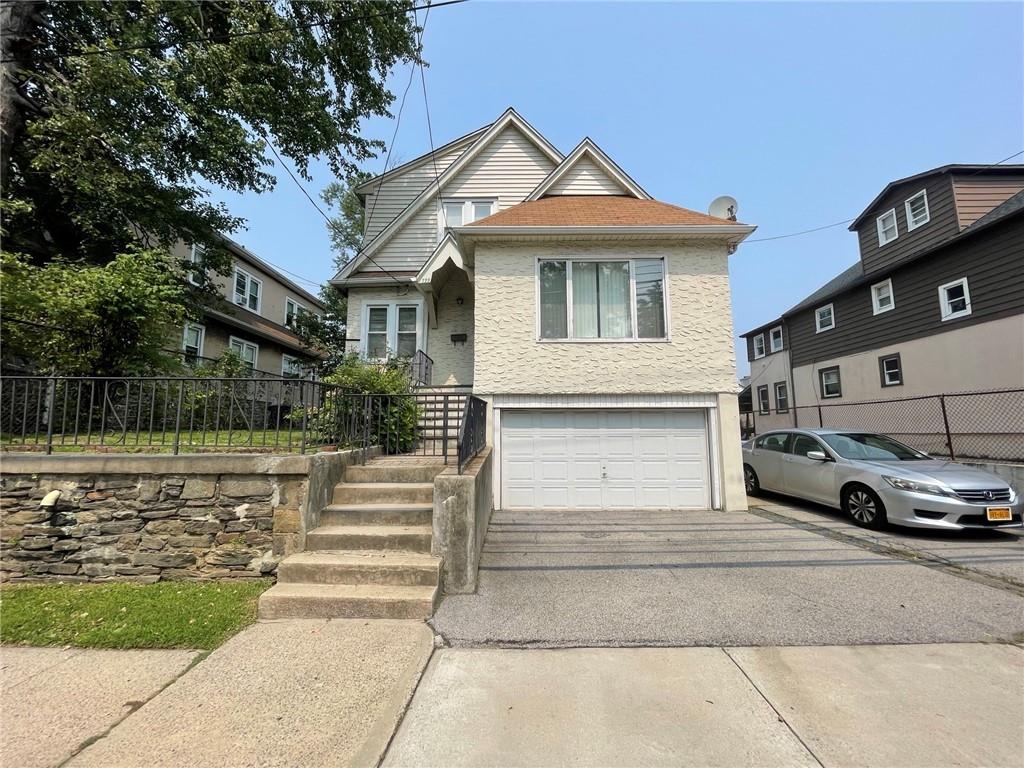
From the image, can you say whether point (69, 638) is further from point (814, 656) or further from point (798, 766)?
point (814, 656)

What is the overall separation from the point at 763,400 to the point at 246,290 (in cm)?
2476

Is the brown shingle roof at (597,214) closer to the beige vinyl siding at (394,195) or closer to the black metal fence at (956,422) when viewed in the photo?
the beige vinyl siding at (394,195)

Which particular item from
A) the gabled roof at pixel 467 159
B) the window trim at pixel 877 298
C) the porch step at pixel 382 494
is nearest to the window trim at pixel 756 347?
the window trim at pixel 877 298

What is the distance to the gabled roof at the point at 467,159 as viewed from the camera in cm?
1206

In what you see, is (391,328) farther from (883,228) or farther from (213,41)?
(883,228)

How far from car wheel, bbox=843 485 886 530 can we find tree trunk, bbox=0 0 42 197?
16.4 m

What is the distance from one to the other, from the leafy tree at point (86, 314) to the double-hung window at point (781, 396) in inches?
886

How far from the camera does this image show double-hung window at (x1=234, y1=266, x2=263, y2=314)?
56.0ft

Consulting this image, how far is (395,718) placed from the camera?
250cm

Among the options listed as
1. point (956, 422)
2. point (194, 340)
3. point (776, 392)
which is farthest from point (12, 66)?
point (776, 392)

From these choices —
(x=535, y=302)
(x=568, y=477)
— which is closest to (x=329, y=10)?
(x=535, y=302)

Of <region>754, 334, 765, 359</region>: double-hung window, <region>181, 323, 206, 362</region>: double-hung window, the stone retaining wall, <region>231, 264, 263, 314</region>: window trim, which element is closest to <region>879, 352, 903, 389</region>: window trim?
<region>754, 334, 765, 359</region>: double-hung window

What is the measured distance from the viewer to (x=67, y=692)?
9.25 ft

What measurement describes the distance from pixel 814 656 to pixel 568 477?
508cm
